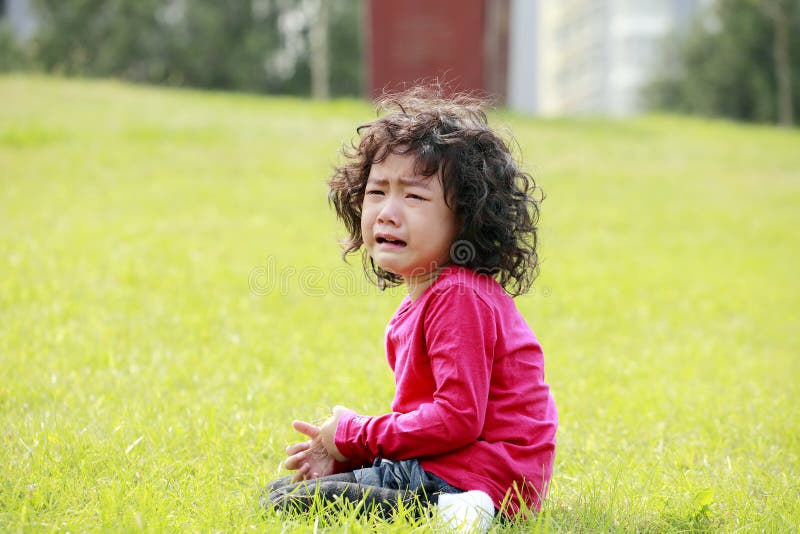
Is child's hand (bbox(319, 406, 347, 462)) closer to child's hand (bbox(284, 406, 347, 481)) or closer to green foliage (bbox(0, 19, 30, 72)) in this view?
child's hand (bbox(284, 406, 347, 481))

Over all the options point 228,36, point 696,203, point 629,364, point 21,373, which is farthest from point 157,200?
point 228,36

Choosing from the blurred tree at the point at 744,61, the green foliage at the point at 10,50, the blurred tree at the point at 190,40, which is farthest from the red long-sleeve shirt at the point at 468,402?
the blurred tree at the point at 190,40

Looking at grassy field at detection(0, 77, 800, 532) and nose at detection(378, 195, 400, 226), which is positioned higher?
nose at detection(378, 195, 400, 226)

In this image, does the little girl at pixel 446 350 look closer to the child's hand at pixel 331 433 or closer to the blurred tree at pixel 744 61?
the child's hand at pixel 331 433

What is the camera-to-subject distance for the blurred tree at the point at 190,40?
3262cm

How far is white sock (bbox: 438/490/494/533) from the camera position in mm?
2273

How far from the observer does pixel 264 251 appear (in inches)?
272

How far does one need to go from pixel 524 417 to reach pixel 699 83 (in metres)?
32.9

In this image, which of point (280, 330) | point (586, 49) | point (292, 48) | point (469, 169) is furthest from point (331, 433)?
point (586, 49)

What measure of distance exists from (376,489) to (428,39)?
1376 centimetres

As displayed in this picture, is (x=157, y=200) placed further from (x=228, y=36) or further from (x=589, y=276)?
(x=228, y=36)

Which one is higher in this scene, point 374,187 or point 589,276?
point 374,187

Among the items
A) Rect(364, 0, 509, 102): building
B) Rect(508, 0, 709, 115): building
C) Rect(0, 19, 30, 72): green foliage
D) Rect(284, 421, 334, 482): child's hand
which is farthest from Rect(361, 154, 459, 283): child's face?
Rect(508, 0, 709, 115): building

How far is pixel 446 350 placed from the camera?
2293mm
